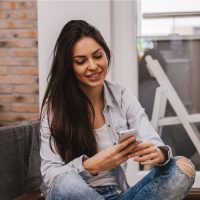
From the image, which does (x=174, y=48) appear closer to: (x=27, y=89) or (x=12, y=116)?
(x=27, y=89)

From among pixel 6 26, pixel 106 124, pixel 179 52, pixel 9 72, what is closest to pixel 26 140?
pixel 106 124

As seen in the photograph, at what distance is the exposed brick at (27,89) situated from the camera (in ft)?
7.83

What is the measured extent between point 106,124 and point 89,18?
930mm

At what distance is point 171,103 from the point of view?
237 cm

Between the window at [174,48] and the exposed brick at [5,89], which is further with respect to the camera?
the exposed brick at [5,89]

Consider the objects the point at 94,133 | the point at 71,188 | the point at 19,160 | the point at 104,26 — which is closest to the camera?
the point at 71,188

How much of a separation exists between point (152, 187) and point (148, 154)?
118mm

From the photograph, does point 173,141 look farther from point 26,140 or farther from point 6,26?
point 6,26

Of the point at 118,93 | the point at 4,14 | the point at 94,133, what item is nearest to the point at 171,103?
the point at 118,93

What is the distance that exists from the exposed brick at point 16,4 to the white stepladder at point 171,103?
84 cm

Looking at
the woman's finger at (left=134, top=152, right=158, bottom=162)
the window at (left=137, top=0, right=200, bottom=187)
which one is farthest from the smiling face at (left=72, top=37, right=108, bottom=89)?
the window at (left=137, top=0, right=200, bottom=187)

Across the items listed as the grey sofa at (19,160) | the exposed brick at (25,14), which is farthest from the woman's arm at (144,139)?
the exposed brick at (25,14)

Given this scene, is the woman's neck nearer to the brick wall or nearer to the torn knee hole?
the torn knee hole

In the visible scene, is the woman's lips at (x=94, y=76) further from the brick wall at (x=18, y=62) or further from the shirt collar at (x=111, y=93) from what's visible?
the brick wall at (x=18, y=62)
